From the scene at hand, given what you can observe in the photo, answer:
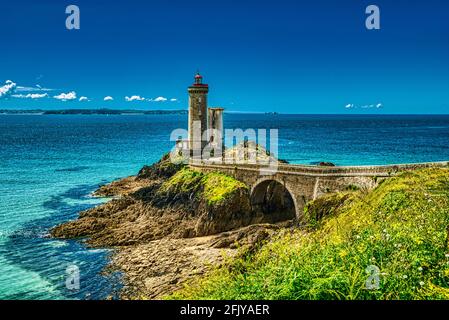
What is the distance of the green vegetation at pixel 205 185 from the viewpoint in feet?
107

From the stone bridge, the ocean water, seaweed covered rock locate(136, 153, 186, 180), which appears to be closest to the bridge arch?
the stone bridge

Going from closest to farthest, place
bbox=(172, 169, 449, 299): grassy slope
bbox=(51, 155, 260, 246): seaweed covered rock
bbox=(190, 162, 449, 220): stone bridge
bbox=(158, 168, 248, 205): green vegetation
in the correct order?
bbox=(172, 169, 449, 299): grassy slope → bbox=(190, 162, 449, 220): stone bridge → bbox=(51, 155, 260, 246): seaweed covered rock → bbox=(158, 168, 248, 205): green vegetation

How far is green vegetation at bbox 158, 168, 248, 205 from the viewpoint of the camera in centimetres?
3247

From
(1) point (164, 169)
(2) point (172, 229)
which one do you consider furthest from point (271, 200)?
(1) point (164, 169)

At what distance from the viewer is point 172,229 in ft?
103

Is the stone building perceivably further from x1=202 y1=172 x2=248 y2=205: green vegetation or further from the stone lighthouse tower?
x1=202 y1=172 x2=248 y2=205: green vegetation

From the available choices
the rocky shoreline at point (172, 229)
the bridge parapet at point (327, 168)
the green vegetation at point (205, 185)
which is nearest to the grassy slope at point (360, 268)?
the rocky shoreline at point (172, 229)

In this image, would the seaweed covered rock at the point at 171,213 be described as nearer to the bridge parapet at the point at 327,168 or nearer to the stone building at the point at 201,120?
the bridge parapet at the point at 327,168

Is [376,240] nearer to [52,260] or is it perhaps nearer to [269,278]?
[269,278]

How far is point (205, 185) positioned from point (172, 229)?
503cm

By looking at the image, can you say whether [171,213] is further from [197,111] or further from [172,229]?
[197,111]

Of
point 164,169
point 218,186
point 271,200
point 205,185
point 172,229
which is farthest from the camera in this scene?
point 164,169

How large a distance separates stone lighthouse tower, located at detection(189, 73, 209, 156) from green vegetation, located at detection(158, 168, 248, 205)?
4.70 meters
